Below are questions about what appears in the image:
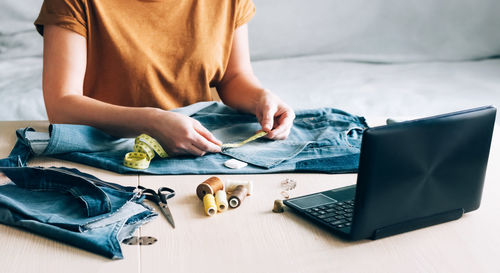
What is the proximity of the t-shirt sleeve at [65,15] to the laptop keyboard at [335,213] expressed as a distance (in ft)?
2.67

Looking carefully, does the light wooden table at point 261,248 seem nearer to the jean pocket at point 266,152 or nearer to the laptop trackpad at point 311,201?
the laptop trackpad at point 311,201

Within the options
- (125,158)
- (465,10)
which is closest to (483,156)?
(125,158)

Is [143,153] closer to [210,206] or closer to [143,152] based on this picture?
[143,152]

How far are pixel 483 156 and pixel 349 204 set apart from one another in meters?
0.22

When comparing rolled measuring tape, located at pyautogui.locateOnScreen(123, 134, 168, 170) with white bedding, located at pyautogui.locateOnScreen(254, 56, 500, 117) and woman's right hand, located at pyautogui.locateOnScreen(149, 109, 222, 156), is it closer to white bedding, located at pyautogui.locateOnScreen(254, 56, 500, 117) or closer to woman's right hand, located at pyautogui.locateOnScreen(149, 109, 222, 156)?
woman's right hand, located at pyautogui.locateOnScreen(149, 109, 222, 156)

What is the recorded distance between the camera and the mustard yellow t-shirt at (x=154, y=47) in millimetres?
1457

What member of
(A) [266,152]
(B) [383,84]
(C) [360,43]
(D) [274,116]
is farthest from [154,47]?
(C) [360,43]

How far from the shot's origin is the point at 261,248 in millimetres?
787

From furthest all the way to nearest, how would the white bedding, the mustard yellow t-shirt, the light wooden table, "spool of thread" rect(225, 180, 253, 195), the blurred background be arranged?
1. the blurred background
2. the white bedding
3. the mustard yellow t-shirt
4. "spool of thread" rect(225, 180, 253, 195)
5. the light wooden table

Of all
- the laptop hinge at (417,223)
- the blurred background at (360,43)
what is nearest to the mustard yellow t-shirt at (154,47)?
the laptop hinge at (417,223)

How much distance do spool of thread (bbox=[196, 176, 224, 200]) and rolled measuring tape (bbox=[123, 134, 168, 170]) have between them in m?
0.17

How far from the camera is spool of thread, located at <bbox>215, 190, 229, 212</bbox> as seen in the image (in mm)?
902

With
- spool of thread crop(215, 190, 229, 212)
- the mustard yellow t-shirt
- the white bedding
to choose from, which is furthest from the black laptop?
the white bedding

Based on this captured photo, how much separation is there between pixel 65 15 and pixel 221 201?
730 mm
